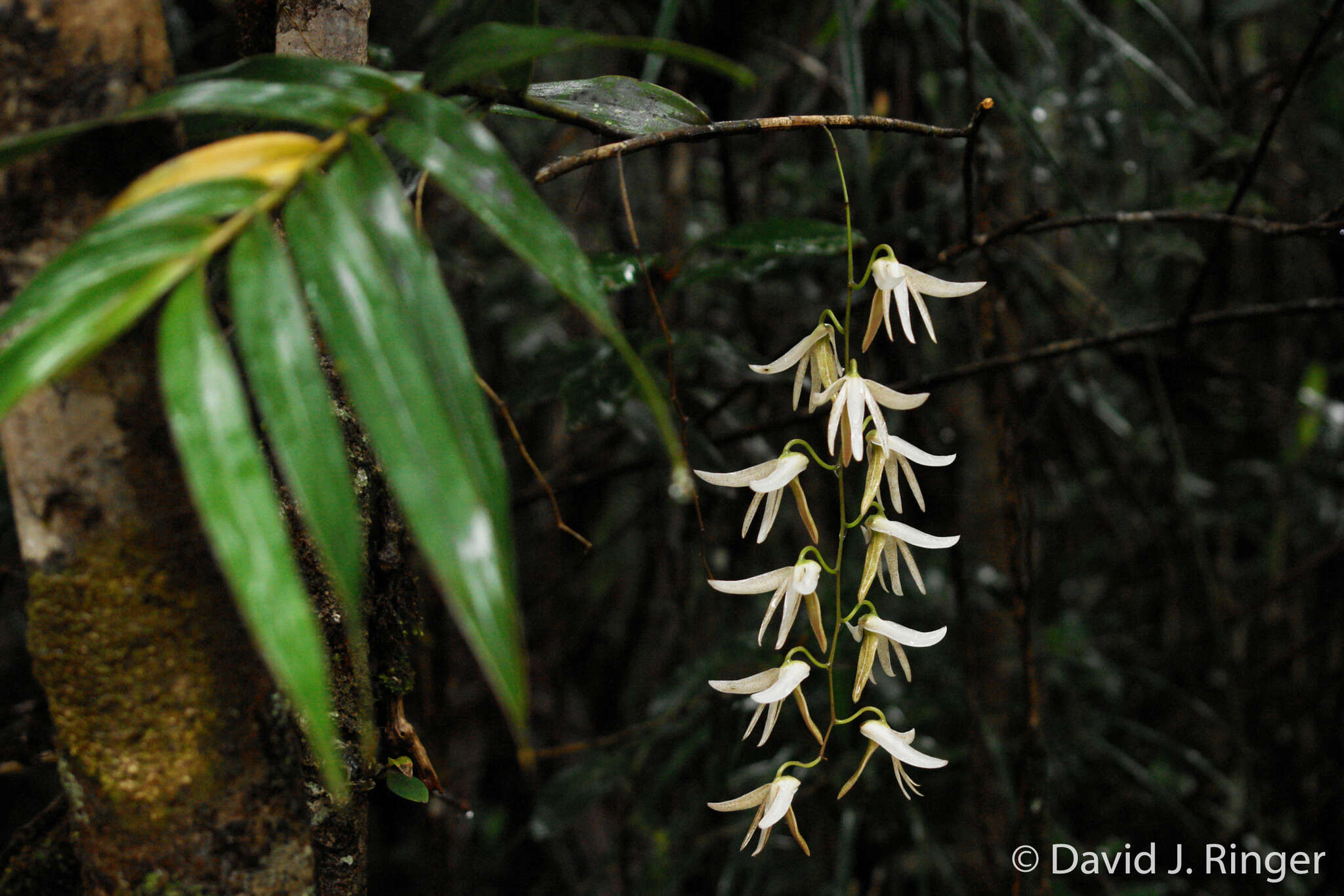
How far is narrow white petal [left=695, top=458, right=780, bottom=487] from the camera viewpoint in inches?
16.9

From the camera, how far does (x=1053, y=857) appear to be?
1.12 m

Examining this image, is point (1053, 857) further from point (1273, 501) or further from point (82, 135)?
point (82, 135)

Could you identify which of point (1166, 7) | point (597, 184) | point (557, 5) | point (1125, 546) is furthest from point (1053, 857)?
point (1166, 7)

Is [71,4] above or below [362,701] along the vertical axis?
above

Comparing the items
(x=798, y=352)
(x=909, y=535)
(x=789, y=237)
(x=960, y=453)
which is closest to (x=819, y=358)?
(x=798, y=352)

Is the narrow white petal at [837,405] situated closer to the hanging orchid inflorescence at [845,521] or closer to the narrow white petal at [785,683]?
the hanging orchid inflorescence at [845,521]

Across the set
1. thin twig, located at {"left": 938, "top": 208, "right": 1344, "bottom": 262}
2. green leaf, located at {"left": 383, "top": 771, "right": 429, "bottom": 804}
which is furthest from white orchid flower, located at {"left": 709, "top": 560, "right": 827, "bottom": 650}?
thin twig, located at {"left": 938, "top": 208, "right": 1344, "bottom": 262}

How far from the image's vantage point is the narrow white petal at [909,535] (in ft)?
1.45

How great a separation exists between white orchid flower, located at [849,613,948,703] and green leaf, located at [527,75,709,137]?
0.34m

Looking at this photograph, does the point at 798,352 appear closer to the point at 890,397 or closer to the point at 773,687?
the point at 890,397

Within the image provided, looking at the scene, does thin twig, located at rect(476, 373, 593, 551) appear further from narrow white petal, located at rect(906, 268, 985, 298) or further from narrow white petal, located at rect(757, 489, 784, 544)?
narrow white petal, located at rect(906, 268, 985, 298)

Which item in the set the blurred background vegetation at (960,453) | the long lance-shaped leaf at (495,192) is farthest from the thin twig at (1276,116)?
the long lance-shaped leaf at (495,192)

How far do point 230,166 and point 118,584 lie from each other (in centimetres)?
20

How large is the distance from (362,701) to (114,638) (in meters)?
0.13
